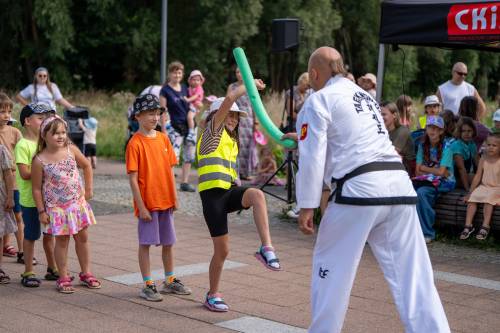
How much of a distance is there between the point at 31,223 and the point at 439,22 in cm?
484

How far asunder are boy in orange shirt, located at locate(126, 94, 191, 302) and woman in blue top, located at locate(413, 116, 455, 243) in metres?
3.53

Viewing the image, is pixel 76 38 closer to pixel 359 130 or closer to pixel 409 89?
pixel 409 89

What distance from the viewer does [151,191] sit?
638 centimetres

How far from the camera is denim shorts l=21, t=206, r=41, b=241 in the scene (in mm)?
6827

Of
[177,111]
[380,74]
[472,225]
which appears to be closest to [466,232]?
[472,225]

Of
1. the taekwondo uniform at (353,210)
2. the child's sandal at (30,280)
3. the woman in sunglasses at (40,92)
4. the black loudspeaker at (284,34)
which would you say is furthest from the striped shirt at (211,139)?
the woman in sunglasses at (40,92)

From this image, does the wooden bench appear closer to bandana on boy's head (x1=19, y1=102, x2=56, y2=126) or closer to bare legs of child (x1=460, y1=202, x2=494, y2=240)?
bare legs of child (x1=460, y1=202, x2=494, y2=240)

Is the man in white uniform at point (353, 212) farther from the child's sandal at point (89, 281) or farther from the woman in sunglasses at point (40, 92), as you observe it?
the woman in sunglasses at point (40, 92)

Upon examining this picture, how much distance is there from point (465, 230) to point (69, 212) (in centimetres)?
441

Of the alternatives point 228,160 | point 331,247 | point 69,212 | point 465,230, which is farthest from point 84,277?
point 465,230

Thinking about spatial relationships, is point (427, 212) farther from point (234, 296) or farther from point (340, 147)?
point (340, 147)

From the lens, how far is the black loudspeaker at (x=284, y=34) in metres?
10.4

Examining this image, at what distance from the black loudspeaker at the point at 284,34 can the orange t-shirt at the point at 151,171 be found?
428 centimetres

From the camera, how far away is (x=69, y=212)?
6.51 meters
